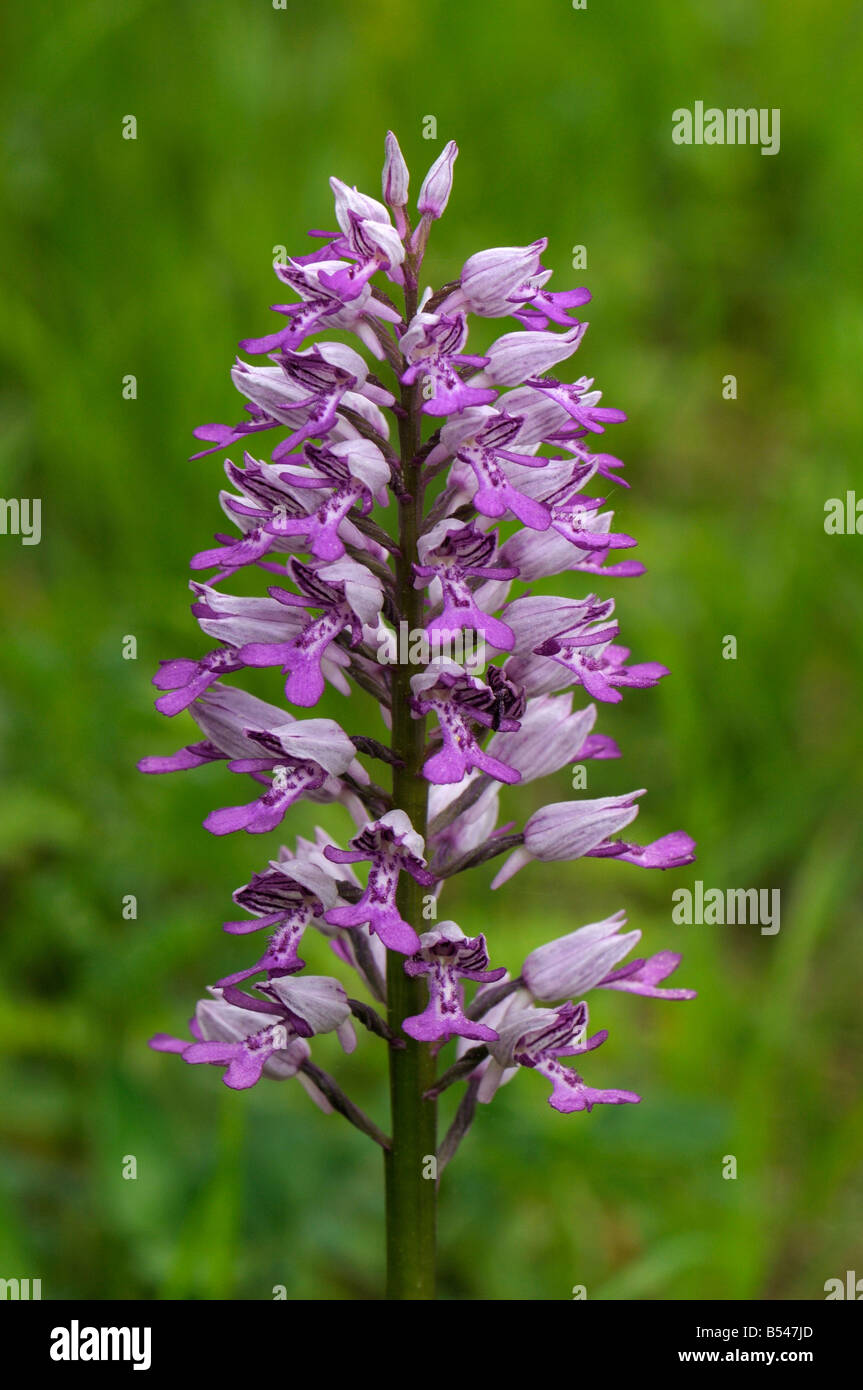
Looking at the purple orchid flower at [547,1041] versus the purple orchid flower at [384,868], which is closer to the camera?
Result: the purple orchid flower at [384,868]

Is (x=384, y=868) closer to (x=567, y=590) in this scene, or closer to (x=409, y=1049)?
(x=409, y=1049)

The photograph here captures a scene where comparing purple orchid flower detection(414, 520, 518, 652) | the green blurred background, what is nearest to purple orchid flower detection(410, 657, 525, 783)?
purple orchid flower detection(414, 520, 518, 652)

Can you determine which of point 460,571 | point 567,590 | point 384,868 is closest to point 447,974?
point 384,868

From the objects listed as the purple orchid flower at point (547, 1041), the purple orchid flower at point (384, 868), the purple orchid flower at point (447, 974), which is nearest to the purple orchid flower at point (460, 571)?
the purple orchid flower at point (384, 868)

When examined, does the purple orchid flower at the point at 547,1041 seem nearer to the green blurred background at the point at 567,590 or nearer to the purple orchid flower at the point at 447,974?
the purple orchid flower at the point at 447,974
